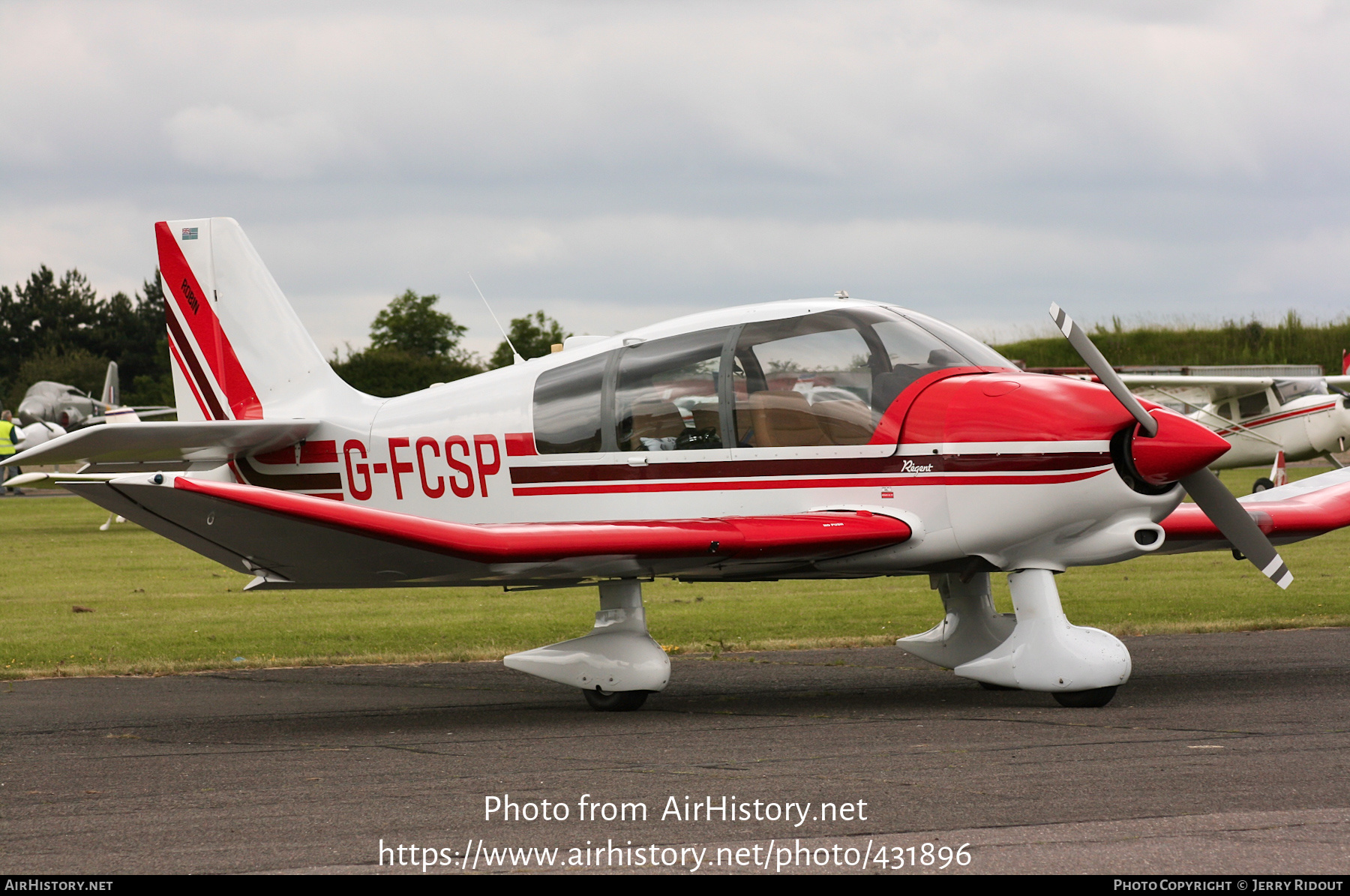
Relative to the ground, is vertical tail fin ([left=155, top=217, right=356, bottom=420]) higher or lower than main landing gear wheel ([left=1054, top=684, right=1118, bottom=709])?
higher

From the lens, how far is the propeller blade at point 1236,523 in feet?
28.2

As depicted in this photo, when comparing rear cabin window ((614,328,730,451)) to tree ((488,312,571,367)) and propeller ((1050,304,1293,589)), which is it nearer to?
propeller ((1050,304,1293,589))

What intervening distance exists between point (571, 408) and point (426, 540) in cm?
214

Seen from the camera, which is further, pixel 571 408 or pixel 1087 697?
pixel 571 408

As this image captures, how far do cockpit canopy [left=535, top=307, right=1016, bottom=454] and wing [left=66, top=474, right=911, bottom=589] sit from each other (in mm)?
569

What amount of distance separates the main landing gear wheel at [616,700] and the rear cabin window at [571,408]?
A: 5.23 feet

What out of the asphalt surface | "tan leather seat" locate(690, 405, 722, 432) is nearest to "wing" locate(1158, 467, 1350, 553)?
the asphalt surface

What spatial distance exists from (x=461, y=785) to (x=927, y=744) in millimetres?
2388

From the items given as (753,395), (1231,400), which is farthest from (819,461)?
(1231,400)

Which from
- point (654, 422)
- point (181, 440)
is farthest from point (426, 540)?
point (181, 440)

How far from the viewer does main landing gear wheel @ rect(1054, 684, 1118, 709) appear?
26.6ft

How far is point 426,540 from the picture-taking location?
744 cm

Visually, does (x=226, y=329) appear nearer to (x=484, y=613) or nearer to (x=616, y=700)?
(x=616, y=700)

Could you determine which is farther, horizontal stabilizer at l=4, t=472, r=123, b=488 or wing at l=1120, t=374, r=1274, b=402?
wing at l=1120, t=374, r=1274, b=402
